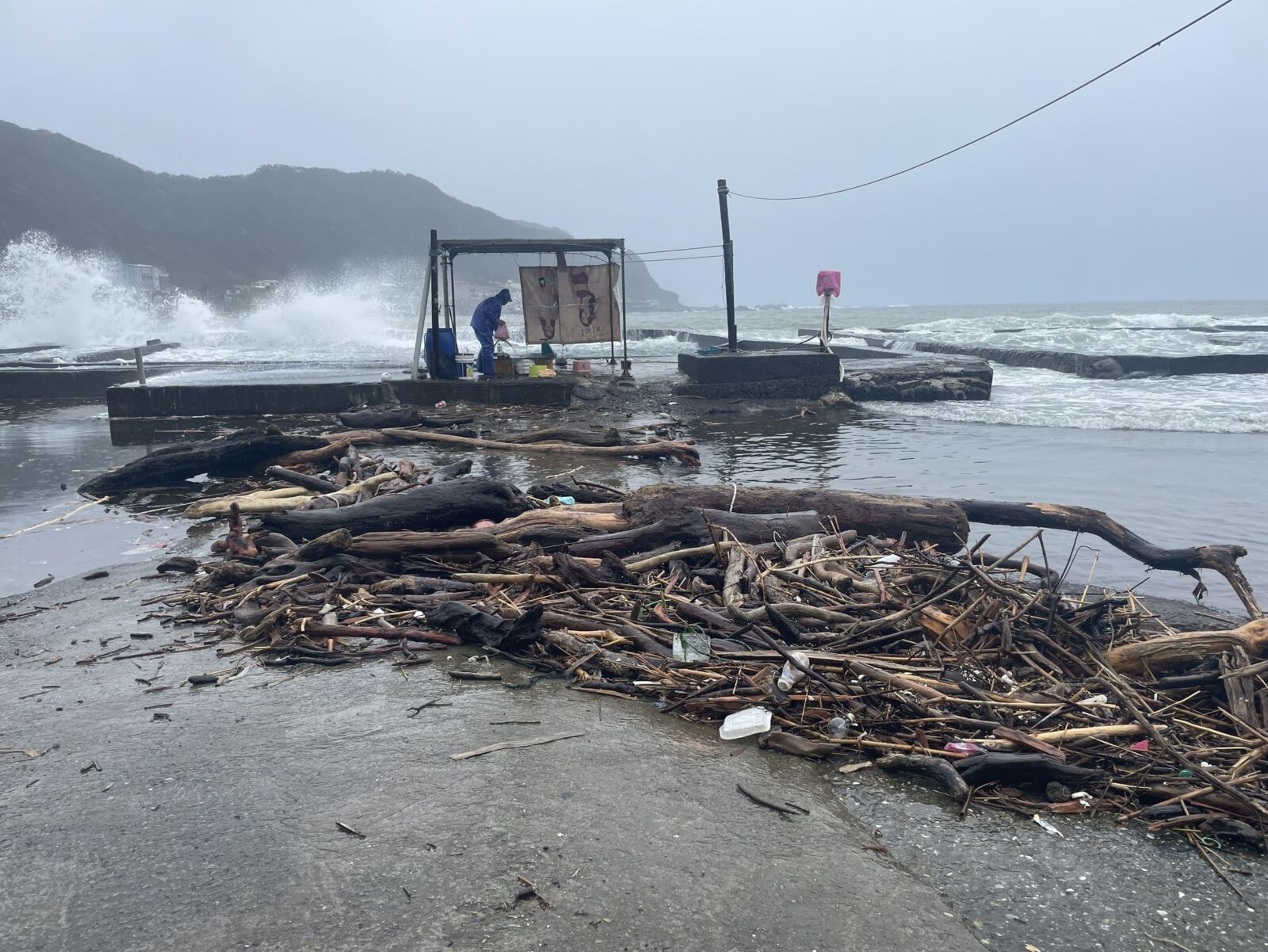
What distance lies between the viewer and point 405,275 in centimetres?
13700

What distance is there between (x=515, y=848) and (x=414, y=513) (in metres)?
3.57

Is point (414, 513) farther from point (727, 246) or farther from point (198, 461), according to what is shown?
point (727, 246)

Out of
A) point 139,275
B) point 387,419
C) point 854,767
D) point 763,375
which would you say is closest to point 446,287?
point 387,419

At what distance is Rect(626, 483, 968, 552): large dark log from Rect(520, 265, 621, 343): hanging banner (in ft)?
40.1

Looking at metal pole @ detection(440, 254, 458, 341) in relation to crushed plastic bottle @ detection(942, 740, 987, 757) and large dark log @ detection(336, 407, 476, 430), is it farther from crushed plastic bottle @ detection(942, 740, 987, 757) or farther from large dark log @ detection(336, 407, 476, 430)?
crushed plastic bottle @ detection(942, 740, 987, 757)

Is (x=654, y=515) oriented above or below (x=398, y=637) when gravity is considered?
above

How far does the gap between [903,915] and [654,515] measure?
3318 millimetres

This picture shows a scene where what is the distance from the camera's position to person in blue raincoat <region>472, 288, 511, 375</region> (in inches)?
661

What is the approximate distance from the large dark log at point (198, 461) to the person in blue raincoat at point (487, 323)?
7676mm

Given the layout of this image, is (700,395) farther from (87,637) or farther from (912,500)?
(87,637)

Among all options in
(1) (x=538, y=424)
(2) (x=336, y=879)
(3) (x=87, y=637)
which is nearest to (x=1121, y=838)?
(2) (x=336, y=879)

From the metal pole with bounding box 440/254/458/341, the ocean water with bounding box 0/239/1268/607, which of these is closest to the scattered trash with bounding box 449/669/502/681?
the ocean water with bounding box 0/239/1268/607

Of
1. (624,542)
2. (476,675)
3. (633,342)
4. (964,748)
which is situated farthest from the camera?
(633,342)

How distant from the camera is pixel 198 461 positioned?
893 centimetres
